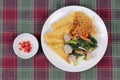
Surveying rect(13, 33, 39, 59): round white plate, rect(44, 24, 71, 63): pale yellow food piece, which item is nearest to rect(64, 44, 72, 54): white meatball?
rect(44, 24, 71, 63): pale yellow food piece

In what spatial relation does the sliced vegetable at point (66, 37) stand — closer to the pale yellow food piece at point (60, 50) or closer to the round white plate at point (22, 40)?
the pale yellow food piece at point (60, 50)

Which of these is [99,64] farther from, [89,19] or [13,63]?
[13,63]

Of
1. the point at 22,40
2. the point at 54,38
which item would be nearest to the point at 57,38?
the point at 54,38

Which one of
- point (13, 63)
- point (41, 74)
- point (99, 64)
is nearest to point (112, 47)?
point (99, 64)

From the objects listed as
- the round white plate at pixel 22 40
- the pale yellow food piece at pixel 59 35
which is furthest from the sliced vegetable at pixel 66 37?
the round white plate at pixel 22 40

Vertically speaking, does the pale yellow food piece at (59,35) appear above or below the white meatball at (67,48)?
above

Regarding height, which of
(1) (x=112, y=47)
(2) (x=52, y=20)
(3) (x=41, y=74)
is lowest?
(3) (x=41, y=74)

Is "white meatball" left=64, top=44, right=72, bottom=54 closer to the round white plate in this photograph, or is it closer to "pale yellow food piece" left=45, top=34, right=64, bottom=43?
"pale yellow food piece" left=45, top=34, right=64, bottom=43

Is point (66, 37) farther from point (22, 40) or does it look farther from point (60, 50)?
point (22, 40)
